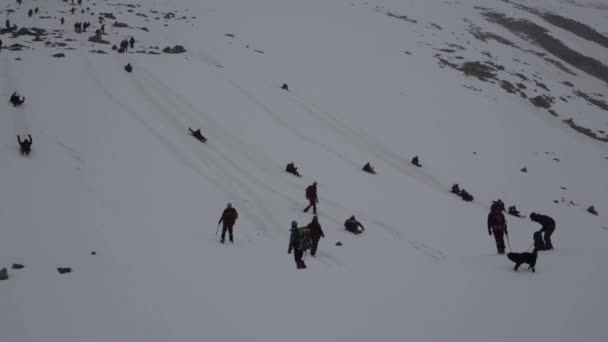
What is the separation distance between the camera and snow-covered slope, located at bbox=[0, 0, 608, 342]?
29.2ft

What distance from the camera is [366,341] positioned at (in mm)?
8125

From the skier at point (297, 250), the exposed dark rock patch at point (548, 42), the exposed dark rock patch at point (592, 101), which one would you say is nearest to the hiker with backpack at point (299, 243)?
the skier at point (297, 250)

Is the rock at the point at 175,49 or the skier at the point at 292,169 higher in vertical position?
the rock at the point at 175,49

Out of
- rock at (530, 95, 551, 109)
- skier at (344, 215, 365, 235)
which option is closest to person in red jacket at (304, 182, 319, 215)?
skier at (344, 215, 365, 235)

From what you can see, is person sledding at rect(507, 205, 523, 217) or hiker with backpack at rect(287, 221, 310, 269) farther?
person sledding at rect(507, 205, 523, 217)

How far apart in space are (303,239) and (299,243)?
26cm

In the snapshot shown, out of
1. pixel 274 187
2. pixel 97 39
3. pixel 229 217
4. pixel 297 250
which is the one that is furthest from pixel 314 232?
pixel 97 39

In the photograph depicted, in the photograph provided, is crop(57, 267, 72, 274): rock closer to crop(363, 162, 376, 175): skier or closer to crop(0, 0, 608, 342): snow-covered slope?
crop(0, 0, 608, 342): snow-covered slope

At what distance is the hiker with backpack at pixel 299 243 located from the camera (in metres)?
12.2

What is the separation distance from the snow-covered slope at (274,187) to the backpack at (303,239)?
0.84 metres

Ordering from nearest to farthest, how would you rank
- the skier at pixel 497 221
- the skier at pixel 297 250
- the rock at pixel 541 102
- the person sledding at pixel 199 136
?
the skier at pixel 297 250 < the skier at pixel 497 221 < the person sledding at pixel 199 136 < the rock at pixel 541 102

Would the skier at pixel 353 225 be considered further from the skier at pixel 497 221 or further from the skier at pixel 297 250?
the skier at pixel 497 221

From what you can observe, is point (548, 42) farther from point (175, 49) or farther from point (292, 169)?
point (292, 169)

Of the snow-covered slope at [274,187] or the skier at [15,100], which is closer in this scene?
the snow-covered slope at [274,187]
